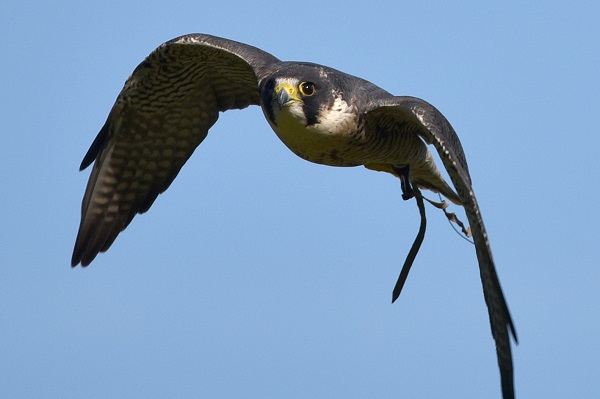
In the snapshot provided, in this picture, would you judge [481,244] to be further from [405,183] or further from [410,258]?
[405,183]

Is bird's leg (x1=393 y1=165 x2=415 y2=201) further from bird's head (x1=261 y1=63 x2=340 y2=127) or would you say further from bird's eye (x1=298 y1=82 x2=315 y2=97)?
bird's eye (x1=298 y1=82 x2=315 y2=97)

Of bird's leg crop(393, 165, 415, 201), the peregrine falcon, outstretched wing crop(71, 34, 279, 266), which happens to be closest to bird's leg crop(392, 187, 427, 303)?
the peregrine falcon

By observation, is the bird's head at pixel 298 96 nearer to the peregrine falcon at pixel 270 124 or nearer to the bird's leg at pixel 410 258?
the peregrine falcon at pixel 270 124

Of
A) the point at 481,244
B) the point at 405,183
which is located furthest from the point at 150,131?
the point at 481,244

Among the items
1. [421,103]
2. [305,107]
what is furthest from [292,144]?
[421,103]

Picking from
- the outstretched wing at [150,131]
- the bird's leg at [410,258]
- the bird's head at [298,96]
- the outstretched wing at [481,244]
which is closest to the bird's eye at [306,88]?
the bird's head at [298,96]

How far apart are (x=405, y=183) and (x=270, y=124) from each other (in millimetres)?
1601

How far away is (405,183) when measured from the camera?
1108 centimetres

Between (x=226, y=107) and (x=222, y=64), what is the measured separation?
0.60 metres

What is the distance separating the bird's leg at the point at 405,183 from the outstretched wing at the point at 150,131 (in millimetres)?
1444

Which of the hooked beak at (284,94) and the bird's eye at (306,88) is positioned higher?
the bird's eye at (306,88)

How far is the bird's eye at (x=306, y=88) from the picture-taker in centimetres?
964

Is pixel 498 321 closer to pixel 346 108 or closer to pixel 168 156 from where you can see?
pixel 346 108

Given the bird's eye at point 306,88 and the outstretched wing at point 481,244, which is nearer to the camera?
the outstretched wing at point 481,244
